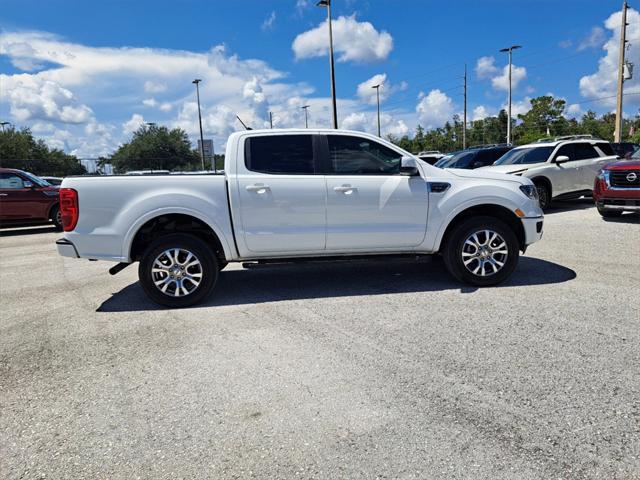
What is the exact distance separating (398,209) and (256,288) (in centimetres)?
205

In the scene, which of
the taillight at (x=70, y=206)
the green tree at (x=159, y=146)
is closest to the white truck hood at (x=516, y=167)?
the taillight at (x=70, y=206)

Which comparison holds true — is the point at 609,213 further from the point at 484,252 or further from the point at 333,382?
the point at 333,382

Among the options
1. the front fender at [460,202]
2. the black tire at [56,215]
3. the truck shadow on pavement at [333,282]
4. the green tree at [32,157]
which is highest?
the green tree at [32,157]

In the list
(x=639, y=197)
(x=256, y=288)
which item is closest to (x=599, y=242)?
(x=639, y=197)

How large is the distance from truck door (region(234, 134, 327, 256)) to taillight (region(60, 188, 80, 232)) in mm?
1720

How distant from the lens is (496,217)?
18.3ft

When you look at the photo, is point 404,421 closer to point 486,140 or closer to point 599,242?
point 599,242

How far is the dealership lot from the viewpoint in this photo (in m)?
2.48

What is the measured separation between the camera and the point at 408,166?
17.1ft

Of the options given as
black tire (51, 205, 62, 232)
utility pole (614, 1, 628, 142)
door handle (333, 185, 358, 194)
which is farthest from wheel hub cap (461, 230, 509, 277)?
utility pole (614, 1, 628, 142)

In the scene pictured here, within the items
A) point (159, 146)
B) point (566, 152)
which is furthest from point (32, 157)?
point (566, 152)

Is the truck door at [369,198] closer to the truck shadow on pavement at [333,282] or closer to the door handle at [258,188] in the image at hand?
the truck shadow on pavement at [333,282]

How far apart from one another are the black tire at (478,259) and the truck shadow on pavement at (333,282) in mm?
161

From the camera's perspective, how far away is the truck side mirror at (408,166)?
17.1 ft
